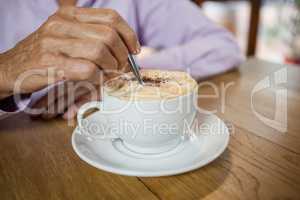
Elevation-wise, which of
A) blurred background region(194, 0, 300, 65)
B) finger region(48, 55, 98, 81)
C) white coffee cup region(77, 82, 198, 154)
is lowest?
blurred background region(194, 0, 300, 65)

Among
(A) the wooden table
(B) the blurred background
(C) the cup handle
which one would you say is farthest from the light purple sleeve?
(B) the blurred background

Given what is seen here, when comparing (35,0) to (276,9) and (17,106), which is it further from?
(276,9)

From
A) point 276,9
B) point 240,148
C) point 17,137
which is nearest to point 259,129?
point 240,148

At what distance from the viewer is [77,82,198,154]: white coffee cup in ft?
1.31

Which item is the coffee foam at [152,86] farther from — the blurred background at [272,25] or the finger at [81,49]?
the blurred background at [272,25]

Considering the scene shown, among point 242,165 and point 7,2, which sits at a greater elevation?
point 7,2

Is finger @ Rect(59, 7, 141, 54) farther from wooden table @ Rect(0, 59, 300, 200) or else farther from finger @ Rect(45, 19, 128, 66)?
wooden table @ Rect(0, 59, 300, 200)

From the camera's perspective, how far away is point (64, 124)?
0.56 meters

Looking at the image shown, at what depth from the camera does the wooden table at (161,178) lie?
14.2 inches

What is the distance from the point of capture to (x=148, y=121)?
16.0 inches

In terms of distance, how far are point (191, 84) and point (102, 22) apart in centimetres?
17

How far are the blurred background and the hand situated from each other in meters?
2.19

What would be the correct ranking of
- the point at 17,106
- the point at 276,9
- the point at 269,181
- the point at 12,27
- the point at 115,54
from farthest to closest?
the point at 276,9 → the point at 12,27 → the point at 17,106 → the point at 115,54 → the point at 269,181

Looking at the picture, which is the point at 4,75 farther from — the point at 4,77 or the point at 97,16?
the point at 97,16
